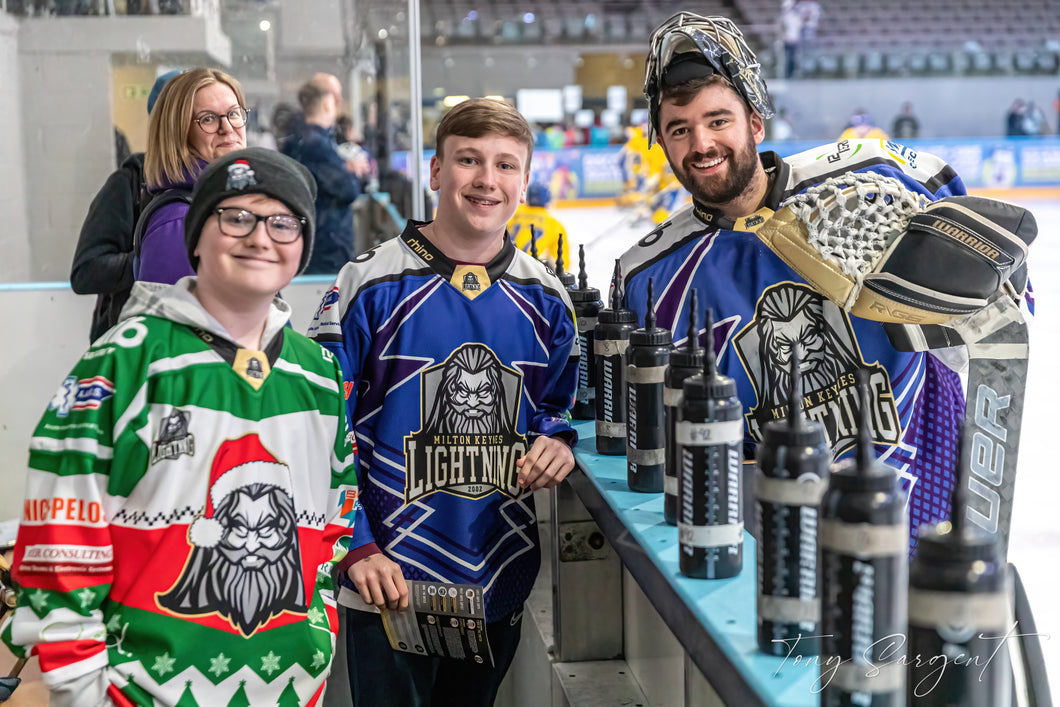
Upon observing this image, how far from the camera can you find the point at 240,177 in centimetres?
133

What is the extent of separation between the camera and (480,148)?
5.72 feet

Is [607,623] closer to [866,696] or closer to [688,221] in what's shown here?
[688,221]

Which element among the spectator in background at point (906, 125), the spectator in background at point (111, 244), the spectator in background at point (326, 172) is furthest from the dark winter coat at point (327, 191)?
the spectator in background at point (906, 125)

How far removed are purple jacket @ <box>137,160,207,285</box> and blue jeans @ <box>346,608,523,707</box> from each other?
73 cm

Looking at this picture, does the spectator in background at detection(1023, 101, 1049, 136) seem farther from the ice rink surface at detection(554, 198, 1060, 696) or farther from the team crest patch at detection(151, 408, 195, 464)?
the team crest patch at detection(151, 408, 195, 464)

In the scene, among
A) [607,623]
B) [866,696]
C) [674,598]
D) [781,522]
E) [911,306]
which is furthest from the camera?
[607,623]

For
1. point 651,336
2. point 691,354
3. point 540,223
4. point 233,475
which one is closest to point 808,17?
point 540,223

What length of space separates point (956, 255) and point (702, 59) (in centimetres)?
54

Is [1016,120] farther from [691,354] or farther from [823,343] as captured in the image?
[691,354]

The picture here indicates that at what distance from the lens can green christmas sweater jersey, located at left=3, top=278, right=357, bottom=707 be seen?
3.97 feet

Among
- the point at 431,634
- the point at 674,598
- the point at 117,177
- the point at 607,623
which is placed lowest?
the point at 607,623

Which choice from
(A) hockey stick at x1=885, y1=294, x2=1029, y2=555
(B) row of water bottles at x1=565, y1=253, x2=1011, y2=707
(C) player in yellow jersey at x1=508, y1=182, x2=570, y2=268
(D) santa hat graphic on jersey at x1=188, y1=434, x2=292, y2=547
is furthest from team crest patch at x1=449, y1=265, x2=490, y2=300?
(C) player in yellow jersey at x1=508, y1=182, x2=570, y2=268

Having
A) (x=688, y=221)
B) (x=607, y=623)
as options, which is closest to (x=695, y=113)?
(x=688, y=221)

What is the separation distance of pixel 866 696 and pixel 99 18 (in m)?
3.82
